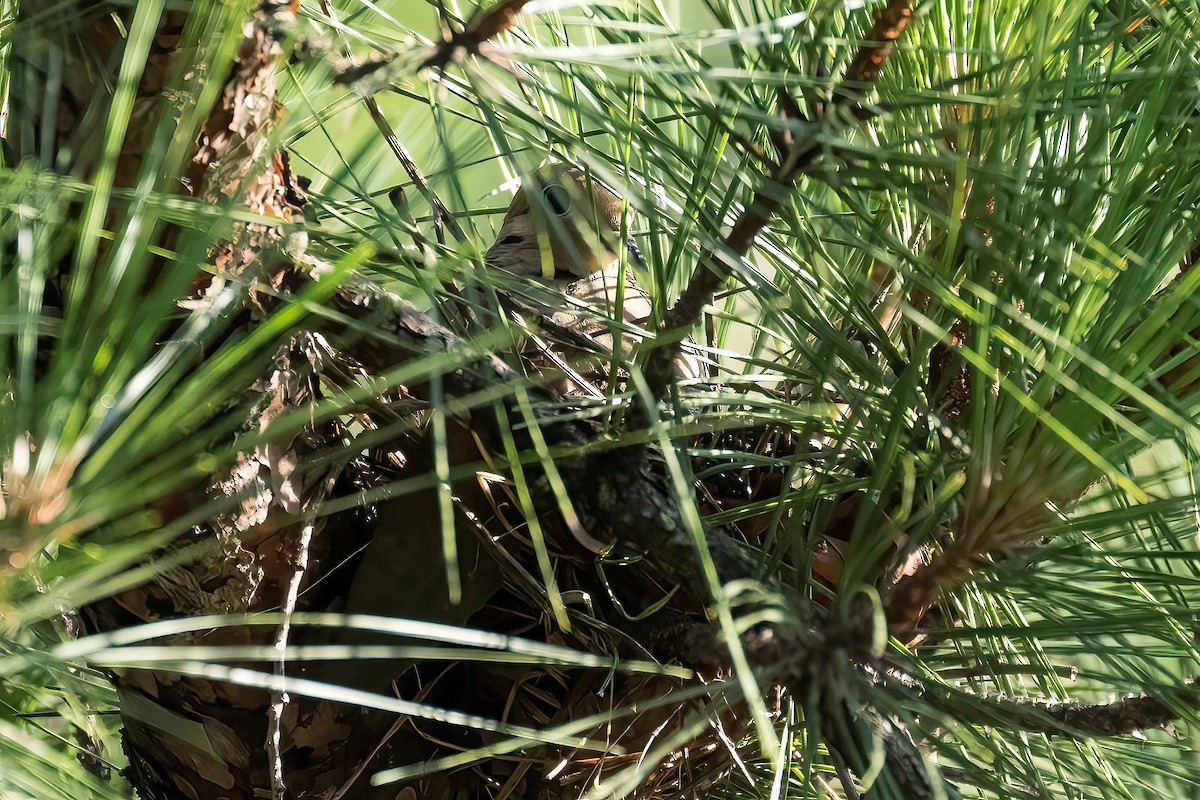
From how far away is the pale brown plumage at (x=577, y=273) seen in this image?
19.1 inches

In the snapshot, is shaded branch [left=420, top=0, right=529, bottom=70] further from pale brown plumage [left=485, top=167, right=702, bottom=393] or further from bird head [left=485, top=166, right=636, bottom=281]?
bird head [left=485, top=166, right=636, bottom=281]

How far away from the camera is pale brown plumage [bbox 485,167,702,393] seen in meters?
0.48

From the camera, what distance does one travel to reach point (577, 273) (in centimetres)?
72

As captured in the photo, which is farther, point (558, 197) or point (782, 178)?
point (558, 197)

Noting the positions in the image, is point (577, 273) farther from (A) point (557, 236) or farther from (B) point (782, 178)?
(B) point (782, 178)

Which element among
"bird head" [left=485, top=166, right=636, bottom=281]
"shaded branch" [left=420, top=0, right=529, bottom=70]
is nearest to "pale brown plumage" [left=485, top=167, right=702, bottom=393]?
"bird head" [left=485, top=166, right=636, bottom=281]

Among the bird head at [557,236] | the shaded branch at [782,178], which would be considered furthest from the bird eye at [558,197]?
the shaded branch at [782,178]

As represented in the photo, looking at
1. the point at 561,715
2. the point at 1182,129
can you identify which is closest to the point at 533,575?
the point at 561,715

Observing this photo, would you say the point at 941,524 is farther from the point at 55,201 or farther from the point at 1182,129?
the point at 55,201

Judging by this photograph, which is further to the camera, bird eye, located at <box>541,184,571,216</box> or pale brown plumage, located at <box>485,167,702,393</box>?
bird eye, located at <box>541,184,571,216</box>

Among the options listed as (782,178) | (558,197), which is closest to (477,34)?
(782,178)

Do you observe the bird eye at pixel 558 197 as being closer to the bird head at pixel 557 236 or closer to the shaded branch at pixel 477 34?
the bird head at pixel 557 236

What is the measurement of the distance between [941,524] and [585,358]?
0.23 metres

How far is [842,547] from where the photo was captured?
52 cm
